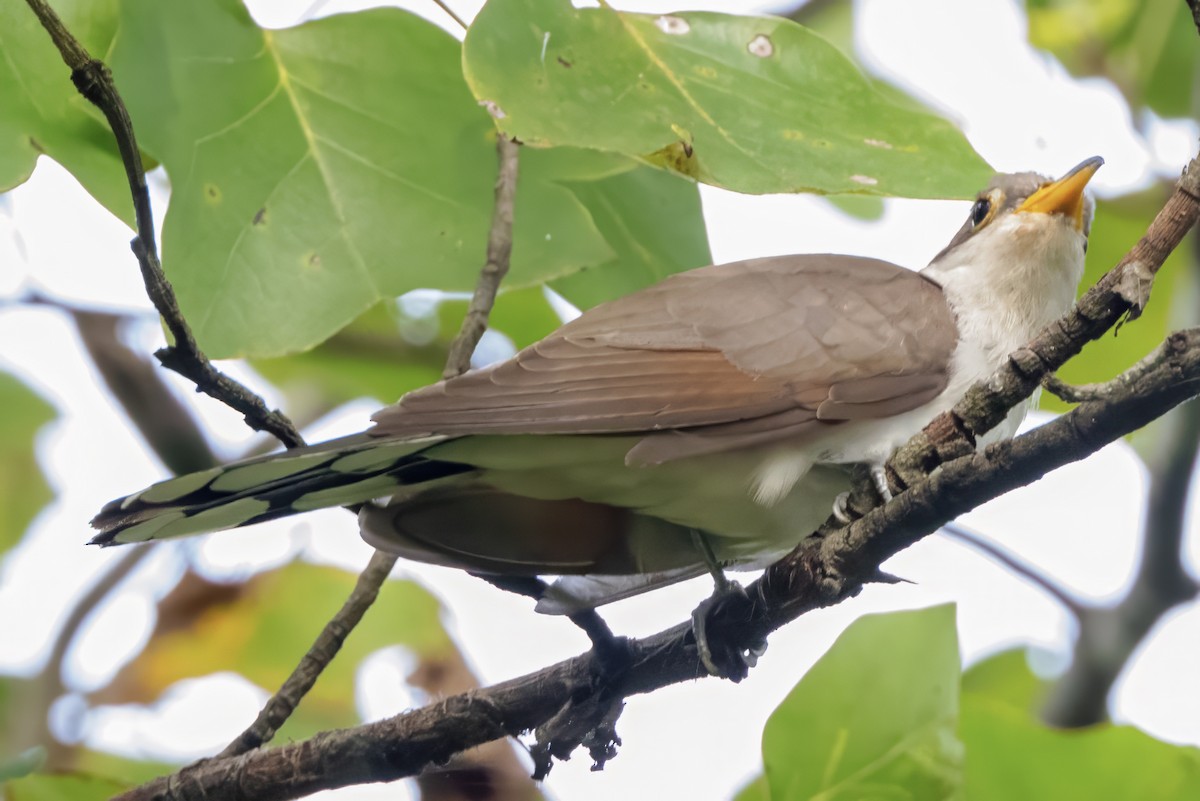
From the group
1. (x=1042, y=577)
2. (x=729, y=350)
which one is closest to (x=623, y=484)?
(x=729, y=350)

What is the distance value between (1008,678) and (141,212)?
3794mm

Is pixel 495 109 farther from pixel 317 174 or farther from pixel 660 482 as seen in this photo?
pixel 660 482

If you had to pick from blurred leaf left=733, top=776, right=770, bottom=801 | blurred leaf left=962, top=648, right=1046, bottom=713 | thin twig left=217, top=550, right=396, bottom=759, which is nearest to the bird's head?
→ blurred leaf left=733, top=776, right=770, bottom=801

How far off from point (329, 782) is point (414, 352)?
1.92 m

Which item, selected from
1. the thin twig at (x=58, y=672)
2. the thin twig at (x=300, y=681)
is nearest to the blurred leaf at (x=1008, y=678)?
the thin twig at (x=300, y=681)

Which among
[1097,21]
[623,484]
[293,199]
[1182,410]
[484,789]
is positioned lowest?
[484,789]

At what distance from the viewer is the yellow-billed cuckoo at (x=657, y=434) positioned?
2.67 meters

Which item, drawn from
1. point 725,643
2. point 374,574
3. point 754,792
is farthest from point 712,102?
point 754,792

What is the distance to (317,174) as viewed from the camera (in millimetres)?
3037

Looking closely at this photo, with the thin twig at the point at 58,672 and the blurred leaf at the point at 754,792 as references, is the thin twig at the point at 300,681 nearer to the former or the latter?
the blurred leaf at the point at 754,792

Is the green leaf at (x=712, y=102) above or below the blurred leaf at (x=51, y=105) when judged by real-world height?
below

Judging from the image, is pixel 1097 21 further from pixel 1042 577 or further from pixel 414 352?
pixel 414 352

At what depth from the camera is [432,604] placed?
161 inches

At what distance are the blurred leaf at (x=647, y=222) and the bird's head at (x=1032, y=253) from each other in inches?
28.7
